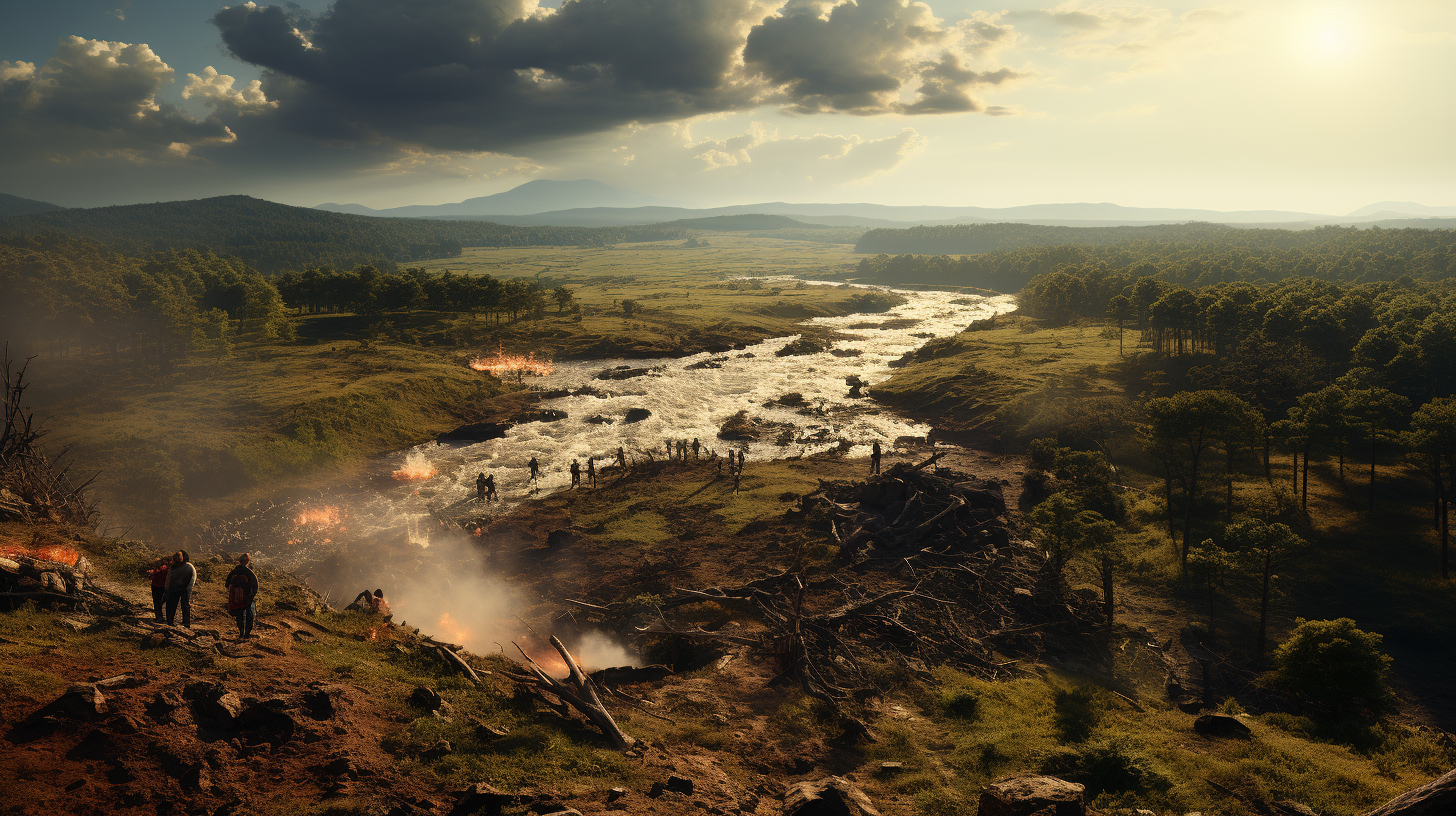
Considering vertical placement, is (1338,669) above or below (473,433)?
below

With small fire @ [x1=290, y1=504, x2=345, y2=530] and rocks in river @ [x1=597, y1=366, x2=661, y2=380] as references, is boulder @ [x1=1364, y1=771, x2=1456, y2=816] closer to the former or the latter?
small fire @ [x1=290, y1=504, x2=345, y2=530]

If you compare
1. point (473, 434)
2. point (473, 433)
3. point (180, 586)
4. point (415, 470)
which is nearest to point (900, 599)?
point (180, 586)

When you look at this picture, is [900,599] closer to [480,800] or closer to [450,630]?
[480,800]

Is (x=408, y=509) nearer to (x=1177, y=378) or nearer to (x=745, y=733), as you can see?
(x=745, y=733)

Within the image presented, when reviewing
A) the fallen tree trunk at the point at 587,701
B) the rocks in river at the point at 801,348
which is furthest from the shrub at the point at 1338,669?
the rocks in river at the point at 801,348

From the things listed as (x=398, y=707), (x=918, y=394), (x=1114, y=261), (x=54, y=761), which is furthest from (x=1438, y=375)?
(x=1114, y=261)

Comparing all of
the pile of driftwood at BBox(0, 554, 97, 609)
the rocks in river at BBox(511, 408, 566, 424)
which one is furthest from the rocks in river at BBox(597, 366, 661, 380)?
the pile of driftwood at BBox(0, 554, 97, 609)

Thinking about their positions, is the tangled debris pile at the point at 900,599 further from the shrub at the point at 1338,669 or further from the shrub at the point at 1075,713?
the shrub at the point at 1338,669

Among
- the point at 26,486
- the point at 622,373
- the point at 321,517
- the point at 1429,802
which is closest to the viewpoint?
the point at 1429,802
